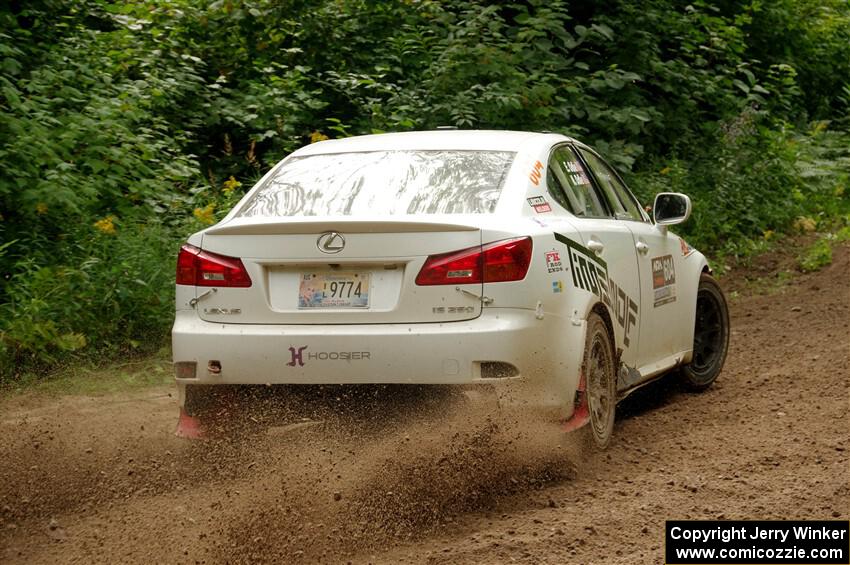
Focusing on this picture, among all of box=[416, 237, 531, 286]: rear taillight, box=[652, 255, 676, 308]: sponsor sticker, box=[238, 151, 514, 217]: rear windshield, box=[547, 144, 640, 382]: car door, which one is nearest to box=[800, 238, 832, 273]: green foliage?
box=[652, 255, 676, 308]: sponsor sticker

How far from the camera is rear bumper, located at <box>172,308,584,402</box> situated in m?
4.99

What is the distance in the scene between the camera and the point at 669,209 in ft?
23.5

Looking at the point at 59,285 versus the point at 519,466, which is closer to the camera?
the point at 519,466

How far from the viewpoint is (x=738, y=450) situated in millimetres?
5816

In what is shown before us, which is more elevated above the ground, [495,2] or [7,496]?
[495,2]

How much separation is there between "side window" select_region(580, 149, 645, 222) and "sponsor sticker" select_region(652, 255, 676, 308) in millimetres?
283

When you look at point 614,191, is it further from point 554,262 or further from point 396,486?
point 396,486

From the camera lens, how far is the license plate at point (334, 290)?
16.8 ft

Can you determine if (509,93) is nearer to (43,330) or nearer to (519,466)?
(43,330)

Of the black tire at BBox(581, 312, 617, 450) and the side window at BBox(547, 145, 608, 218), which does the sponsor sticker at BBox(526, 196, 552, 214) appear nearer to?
→ the side window at BBox(547, 145, 608, 218)

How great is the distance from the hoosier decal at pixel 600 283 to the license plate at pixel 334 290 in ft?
3.12

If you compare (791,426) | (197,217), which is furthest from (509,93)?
(791,426)

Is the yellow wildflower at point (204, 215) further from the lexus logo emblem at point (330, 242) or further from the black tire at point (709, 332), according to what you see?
the lexus logo emblem at point (330, 242)

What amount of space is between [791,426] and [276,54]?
844 centimetres
